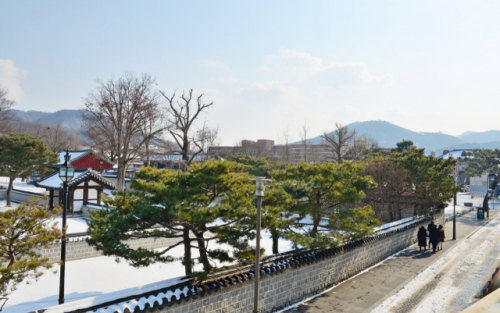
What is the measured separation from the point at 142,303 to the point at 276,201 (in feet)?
20.8

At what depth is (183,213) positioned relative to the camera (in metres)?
8.09

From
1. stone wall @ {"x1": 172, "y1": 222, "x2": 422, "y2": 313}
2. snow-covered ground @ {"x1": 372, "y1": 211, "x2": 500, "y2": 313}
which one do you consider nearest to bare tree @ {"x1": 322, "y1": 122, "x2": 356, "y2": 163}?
snow-covered ground @ {"x1": 372, "y1": 211, "x2": 500, "y2": 313}

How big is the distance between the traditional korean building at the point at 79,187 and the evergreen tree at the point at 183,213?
1535 cm

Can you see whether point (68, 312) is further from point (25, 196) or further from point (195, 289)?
point (25, 196)

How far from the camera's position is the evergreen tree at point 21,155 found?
80.0ft

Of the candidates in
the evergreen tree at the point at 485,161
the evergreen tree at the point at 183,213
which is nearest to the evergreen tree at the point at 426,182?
the evergreen tree at the point at 183,213

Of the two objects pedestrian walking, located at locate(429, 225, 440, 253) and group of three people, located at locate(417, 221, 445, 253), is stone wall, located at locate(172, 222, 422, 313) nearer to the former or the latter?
group of three people, located at locate(417, 221, 445, 253)

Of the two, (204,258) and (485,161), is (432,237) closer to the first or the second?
(204,258)

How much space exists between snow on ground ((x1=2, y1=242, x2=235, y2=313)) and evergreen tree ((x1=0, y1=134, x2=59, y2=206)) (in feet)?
46.0

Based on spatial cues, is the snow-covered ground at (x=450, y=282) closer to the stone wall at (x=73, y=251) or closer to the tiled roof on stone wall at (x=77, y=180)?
the stone wall at (x=73, y=251)

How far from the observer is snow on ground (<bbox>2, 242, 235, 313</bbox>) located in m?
10.8

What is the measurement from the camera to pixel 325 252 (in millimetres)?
12461

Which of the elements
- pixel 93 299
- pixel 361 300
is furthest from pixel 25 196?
pixel 361 300

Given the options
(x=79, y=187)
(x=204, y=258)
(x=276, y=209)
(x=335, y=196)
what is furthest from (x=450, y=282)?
(x=79, y=187)
